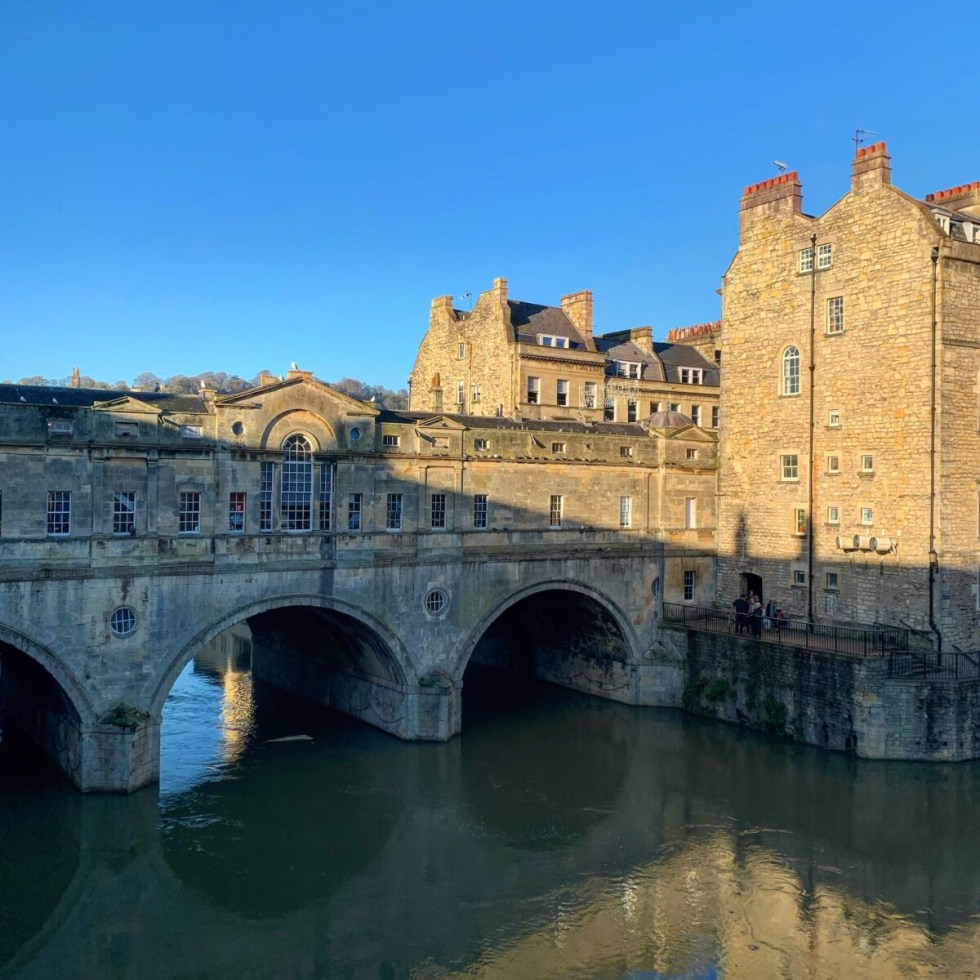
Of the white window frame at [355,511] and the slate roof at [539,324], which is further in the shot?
the slate roof at [539,324]

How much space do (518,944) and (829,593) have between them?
19.6 meters

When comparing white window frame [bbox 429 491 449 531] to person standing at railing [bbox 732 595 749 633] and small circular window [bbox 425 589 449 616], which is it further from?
person standing at railing [bbox 732 595 749 633]

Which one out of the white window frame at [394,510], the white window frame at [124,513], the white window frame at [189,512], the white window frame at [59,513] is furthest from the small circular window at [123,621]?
the white window frame at [394,510]

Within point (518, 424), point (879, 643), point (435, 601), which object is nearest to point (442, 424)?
point (518, 424)

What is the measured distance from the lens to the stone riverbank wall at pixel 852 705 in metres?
29.0

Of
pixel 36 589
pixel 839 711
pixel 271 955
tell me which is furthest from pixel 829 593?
pixel 36 589

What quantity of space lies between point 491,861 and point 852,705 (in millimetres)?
13107

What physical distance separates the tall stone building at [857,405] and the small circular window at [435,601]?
12.8 meters

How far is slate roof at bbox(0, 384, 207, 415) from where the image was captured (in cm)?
2644

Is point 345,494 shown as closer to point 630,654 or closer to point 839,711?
point 630,654

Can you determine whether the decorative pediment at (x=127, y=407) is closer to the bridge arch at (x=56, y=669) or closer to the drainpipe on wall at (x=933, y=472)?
the bridge arch at (x=56, y=669)

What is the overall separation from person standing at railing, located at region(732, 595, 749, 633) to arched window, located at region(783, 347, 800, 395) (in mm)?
7931

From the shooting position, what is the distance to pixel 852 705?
97.2ft

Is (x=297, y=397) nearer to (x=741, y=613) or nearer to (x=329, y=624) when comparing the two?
(x=329, y=624)
